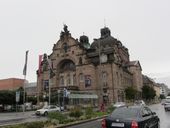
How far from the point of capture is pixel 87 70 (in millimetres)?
70000

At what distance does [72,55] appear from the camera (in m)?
73.4

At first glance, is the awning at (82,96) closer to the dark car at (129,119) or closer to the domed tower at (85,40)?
the domed tower at (85,40)

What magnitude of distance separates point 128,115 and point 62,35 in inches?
2617

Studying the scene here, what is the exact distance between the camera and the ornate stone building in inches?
2643

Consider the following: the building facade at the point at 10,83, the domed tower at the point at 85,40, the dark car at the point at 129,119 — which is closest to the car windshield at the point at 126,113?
the dark car at the point at 129,119

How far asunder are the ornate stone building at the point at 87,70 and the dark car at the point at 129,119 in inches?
1976

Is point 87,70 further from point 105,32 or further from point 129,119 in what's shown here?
point 129,119

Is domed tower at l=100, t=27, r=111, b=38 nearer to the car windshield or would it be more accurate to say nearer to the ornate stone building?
the ornate stone building

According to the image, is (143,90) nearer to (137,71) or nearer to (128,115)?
(137,71)

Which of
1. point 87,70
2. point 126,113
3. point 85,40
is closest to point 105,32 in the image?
point 85,40

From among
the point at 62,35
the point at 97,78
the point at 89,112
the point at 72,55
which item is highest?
the point at 62,35

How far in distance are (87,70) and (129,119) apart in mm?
59730

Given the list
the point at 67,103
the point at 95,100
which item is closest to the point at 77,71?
the point at 95,100

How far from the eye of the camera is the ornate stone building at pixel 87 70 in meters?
67.1
